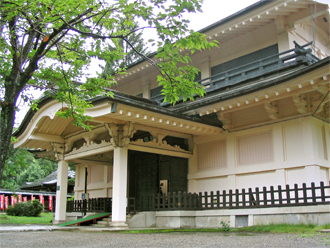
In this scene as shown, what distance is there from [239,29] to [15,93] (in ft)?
32.4

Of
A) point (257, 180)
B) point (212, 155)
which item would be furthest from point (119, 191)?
point (257, 180)

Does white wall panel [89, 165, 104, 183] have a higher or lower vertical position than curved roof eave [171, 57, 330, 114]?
lower

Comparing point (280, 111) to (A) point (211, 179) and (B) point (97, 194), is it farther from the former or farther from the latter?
(B) point (97, 194)

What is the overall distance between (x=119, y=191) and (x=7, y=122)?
649cm

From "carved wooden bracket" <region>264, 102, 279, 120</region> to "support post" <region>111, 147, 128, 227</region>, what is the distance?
17.1ft

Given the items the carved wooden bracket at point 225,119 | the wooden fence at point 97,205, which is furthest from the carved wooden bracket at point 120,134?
the carved wooden bracket at point 225,119

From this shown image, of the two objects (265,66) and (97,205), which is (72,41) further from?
(97,205)

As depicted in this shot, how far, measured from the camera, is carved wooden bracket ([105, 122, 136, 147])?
38.2ft

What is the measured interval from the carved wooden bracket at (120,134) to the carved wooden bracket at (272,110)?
474 centimetres

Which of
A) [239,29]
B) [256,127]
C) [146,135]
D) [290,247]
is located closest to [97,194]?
[146,135]

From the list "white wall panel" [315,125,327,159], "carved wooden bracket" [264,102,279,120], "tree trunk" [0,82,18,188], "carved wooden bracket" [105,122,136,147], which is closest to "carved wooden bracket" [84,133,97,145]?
"carved wooden bracket" [105,122,136,147]

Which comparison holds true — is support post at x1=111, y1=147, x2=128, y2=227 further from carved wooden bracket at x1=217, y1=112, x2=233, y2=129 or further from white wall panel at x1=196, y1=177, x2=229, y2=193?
carved wooden bracket at x1=217, y1=112, x2=233, y2=129

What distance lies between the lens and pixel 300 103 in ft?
34.6

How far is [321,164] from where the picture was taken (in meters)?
10.6
